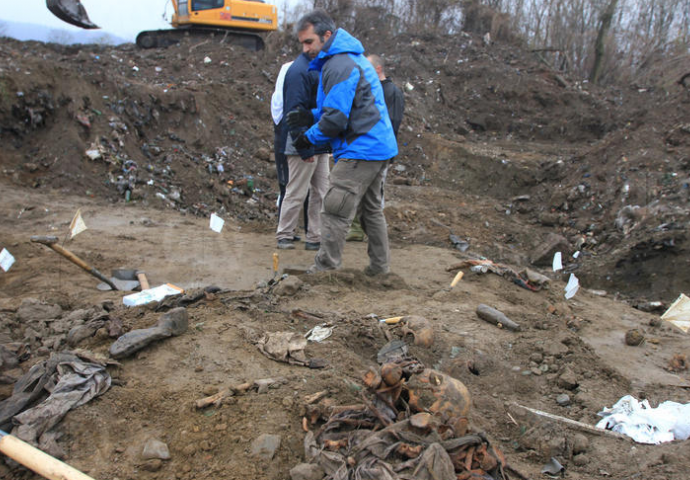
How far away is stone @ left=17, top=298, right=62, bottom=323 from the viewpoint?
305cm

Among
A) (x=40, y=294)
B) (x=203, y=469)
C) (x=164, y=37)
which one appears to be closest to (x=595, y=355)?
(x=203, y=469)

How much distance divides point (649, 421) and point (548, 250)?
4.35m

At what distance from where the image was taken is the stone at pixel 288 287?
344 cm

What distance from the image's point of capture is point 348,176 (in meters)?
3.78

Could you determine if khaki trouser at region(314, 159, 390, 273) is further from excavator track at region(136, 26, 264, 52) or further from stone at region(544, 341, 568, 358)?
Result: excavator track at region(136, 26, 264, 52)

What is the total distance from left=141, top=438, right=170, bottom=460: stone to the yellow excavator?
15.3 m

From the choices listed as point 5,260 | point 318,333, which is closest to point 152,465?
point 318,333

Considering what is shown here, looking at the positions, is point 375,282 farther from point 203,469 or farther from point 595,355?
point 203,469

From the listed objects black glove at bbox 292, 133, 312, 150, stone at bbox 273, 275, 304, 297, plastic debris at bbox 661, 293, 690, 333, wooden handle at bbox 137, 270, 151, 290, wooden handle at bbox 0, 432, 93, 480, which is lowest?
plastic debris at bbox 661, 293, 690, 333

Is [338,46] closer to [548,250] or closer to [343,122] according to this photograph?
[343,122]

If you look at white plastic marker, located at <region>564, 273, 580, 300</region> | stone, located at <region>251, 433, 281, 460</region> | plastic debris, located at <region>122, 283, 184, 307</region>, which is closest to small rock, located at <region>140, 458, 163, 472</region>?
stone, located at <region>251, 433, 281, 460</region>

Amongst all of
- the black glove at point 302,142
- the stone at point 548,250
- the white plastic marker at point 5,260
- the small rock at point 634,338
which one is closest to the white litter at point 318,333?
the black glove at point 302,142

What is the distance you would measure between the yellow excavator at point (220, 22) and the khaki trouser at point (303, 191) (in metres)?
11.9

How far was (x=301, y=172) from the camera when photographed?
5.02 metres
